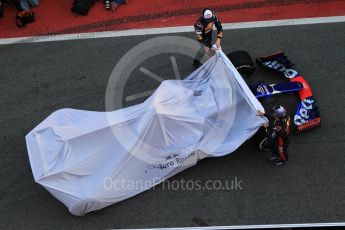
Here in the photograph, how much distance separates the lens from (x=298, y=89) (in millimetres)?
8430

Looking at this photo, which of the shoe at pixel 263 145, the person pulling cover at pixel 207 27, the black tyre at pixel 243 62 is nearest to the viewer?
the shoe at pixel 263 145

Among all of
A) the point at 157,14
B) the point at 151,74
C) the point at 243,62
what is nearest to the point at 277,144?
the point at 243,62

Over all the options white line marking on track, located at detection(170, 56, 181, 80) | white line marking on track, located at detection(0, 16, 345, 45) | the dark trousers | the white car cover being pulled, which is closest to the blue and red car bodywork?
the dark trousers

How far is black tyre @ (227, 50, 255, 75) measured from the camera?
877cm

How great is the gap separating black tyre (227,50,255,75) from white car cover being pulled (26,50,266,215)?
3.51ft

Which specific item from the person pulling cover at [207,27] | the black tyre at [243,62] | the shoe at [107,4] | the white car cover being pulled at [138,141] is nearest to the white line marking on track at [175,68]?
the person pulling cover at [207,27]

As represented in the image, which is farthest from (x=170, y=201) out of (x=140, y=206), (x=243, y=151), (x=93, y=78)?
(x=93, y=78)

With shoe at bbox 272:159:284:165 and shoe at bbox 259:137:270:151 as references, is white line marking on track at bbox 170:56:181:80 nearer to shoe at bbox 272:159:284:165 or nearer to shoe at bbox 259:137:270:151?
shoe at bbox 259:137:270:151

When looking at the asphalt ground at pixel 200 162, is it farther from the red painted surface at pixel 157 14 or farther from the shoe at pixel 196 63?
the red painted surface at pixel 157 14

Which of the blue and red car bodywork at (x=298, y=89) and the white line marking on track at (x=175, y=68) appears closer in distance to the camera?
the blue and red car bodywork at (x=298, y=89)

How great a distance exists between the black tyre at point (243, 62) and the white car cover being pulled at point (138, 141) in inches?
42.1

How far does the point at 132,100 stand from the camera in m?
8.97

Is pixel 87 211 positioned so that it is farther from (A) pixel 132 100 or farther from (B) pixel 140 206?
(A) pixel 132 100

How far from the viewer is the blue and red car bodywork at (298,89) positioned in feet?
26.1
